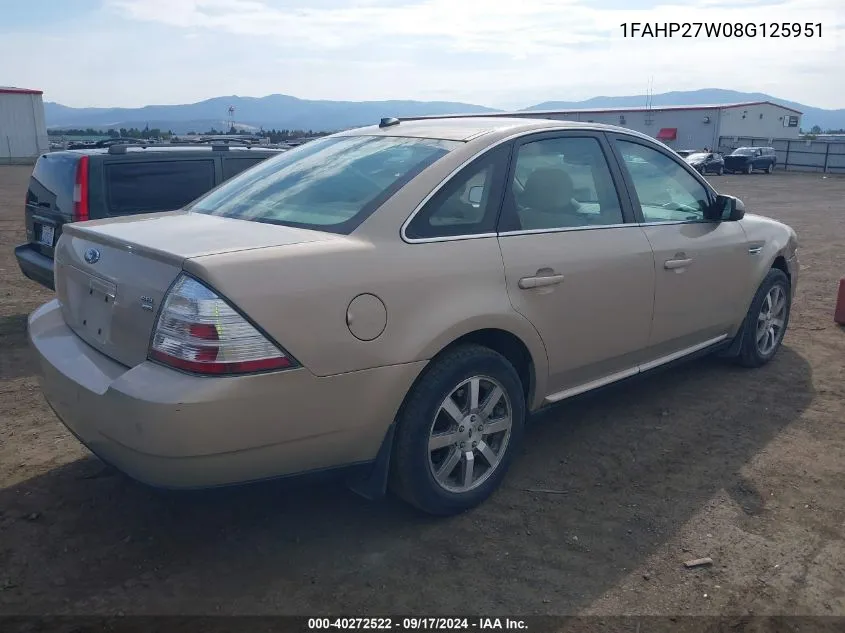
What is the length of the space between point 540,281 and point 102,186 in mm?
4270

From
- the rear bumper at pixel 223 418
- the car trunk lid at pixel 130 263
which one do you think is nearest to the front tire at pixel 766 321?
the rear bumper at pixel 223 418

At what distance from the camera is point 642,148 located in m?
4.48

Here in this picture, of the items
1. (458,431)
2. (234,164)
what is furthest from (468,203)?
(234,164)

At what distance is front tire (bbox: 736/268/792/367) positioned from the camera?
5.28m

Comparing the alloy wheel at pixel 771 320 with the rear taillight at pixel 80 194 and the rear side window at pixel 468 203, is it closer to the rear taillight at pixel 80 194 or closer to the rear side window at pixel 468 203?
the rear side window at pixel 468 203

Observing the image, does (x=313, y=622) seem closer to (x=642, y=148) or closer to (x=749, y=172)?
(x=642, y=148)

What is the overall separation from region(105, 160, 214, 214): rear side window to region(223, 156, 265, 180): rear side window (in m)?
0.16

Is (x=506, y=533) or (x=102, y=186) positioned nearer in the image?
(x=506, y=533)

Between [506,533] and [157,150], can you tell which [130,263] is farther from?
[157,150]

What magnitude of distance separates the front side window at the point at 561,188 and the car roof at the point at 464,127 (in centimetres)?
9

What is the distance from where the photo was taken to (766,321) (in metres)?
5.48

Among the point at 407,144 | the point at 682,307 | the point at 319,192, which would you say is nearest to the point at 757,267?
the point at 682,307

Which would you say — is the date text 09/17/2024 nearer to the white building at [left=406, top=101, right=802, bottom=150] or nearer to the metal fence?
the metal fence

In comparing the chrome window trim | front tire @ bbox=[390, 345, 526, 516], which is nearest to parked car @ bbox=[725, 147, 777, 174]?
the chrome window trim
